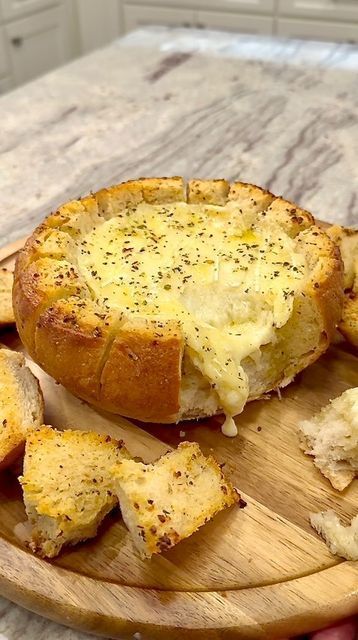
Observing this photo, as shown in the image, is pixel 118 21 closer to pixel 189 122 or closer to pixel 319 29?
pixel 319 29

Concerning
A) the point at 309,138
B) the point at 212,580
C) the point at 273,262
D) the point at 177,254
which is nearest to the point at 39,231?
the point at 177,254

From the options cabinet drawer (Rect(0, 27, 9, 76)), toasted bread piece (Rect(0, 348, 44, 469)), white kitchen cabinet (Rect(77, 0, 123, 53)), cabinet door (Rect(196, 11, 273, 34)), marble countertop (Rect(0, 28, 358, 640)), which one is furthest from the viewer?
white kitchen cabinet (Rect(77, 0, 123, 53))

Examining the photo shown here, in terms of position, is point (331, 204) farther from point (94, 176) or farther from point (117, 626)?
point (117, 626)

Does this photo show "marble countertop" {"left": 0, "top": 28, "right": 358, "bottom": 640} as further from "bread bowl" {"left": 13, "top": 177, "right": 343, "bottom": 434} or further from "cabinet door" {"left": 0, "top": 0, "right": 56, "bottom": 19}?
"cabinet door" {"left": 0, "top": 0, "right": 56, "bottom": 19}

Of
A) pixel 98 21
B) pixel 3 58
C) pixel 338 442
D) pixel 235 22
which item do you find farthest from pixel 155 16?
pixel 338 442

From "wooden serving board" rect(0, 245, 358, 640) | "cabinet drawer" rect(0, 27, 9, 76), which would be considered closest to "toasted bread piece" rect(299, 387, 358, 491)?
"wooden serving board" rect(0, 245, 358, 640)

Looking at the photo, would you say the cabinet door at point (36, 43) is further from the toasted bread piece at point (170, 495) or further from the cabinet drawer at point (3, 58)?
the toasted bread piece at point (170, 495)
